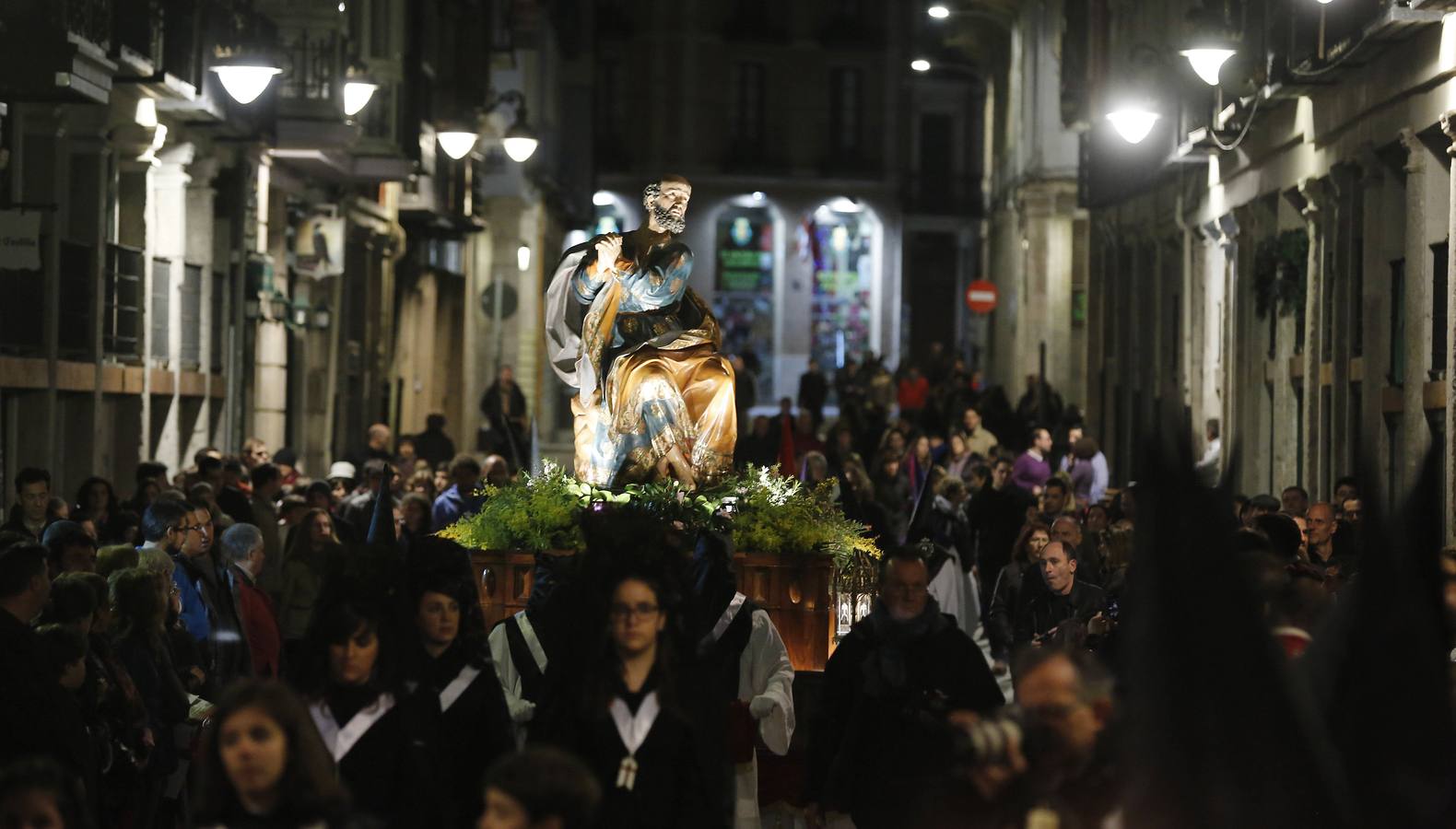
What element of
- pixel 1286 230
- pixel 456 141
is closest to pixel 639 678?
pixel 456 141

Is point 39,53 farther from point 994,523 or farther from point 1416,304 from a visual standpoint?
point 1416,304

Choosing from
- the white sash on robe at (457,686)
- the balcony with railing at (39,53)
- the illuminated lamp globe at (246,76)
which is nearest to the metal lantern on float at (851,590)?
the white sash on robe at (457,686)

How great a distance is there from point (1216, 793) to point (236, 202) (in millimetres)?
24895

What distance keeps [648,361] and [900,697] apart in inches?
294

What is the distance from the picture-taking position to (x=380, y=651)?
8500 millimetres

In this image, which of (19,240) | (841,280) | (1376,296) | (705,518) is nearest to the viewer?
(705,518)

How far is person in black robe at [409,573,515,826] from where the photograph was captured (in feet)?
28.3

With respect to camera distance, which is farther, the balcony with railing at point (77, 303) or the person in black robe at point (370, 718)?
the balcony with railing at point (77, 303)

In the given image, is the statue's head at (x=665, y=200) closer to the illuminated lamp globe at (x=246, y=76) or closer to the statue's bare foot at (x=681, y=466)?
the statue's bare foot at (x=681, y=466)

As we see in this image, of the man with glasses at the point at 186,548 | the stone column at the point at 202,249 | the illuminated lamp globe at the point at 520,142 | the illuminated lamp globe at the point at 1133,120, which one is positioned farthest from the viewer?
the stone column at the point at 202,249

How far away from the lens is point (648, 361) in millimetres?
17297

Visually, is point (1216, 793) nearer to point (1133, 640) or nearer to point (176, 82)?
point (1133, 640)

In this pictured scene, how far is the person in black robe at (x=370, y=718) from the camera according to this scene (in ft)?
27.0

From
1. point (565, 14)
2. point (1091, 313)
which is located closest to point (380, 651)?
point (1091, 313)
